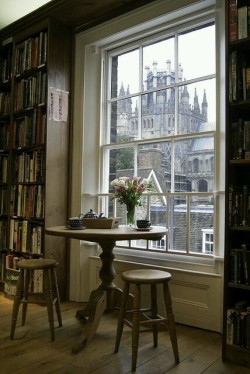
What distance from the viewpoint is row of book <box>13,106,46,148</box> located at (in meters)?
3.23

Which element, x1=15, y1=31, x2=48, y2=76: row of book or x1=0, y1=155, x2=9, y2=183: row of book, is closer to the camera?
x1=15, y1=31, x2=48, y2=76: row of book

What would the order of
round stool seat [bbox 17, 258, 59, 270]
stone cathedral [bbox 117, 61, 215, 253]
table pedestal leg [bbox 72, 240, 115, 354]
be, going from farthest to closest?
stone cathedral [bbox 117, 61, 215, 253]
round stool seat [bbox 17, 258, 59, 270]
table pedestal leg [bbox 72, 240, 115, 354]

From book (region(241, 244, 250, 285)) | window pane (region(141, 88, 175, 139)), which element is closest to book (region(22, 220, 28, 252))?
window pane (region(141, 88, 175, 139))

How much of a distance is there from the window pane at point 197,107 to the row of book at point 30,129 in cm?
129

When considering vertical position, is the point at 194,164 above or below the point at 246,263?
above

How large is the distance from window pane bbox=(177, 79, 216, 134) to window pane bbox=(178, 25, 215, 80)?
3.9 inches

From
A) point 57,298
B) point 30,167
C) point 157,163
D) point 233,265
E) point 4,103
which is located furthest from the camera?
point 4,103

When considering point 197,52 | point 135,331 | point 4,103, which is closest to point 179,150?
point 197,52

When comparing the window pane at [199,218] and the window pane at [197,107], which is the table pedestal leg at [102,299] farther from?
the window pane at [197,107]

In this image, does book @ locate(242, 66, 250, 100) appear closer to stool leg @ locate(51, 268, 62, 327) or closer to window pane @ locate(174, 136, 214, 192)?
window pane @ locate(174, 136, 214, 192)

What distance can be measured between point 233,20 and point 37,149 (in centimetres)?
203

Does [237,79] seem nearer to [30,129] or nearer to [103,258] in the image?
[103,258]

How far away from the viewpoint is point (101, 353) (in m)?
2.09

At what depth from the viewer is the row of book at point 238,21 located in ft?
6.44
